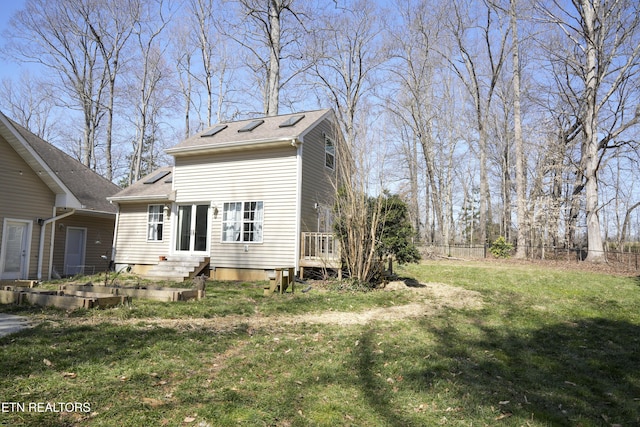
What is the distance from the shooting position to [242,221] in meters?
13.0

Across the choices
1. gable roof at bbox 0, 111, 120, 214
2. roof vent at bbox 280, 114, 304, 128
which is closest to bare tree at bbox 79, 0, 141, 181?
gable roof at bbox 0, 111, 120, 214

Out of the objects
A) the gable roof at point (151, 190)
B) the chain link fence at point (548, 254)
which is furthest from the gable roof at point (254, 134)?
the chain link fence at point (548, 254)

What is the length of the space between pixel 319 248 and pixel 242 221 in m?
2.84

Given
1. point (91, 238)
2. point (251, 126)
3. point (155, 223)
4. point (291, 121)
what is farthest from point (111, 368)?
point (91, 238)

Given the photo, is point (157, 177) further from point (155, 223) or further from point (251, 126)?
point (251, 126)

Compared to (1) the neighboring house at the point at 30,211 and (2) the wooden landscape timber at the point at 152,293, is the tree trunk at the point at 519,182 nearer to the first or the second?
(2) the wooden landscape timber at the point at 152,293

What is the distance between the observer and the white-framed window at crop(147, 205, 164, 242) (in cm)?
1447

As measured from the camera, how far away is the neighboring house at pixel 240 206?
12.4m

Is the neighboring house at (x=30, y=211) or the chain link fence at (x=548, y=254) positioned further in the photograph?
the chain link fence at (x=548, y=254)

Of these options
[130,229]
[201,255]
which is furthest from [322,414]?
[130,229]

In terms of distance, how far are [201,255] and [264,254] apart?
8.36ft

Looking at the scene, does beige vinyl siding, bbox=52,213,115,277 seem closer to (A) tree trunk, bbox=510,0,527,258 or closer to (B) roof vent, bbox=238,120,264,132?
(B) roof vent, bbox=238,120,264,132

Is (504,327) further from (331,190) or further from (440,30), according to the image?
(440,30)

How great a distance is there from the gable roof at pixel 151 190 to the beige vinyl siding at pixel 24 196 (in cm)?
255
